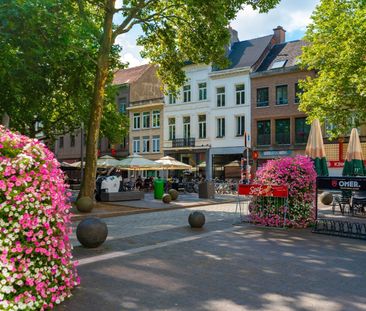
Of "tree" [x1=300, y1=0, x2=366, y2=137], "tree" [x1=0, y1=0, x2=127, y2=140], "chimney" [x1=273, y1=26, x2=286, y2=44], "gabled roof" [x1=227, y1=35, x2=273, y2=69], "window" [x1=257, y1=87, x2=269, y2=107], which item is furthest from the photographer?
"chimney" [x1=273, y1=26, x2=286, y2=44]

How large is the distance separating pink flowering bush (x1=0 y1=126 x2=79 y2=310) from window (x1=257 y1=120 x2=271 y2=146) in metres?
32.1

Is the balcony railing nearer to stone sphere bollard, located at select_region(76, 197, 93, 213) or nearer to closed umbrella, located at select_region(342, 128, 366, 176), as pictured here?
closed umbrella, located at select_region(342, 128, 366, 176)

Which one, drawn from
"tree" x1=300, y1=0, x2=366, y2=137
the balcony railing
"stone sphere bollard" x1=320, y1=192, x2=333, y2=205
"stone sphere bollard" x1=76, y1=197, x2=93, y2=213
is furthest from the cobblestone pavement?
the balcony railing

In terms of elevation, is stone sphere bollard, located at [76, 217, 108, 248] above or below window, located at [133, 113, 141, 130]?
below

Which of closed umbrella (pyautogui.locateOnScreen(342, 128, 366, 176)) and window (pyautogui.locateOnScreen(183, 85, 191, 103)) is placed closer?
closed umbrella (pyautogui.locateOnScreen(342, 128, 366, 176))

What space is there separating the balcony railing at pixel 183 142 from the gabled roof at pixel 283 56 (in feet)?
30.5

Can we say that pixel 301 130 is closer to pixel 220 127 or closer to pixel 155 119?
pixel 220 127

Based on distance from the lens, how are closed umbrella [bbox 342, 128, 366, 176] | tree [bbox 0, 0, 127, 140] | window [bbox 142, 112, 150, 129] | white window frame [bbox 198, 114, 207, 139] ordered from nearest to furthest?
1. tree [bbox 0, 0, 127, 140]
2. closed umbrella [bbox 342, 128, 366, 176]
3. white window frame [bbox 198, 114, 207, 139]
4. window [bbox 142, 112, 150, 129]

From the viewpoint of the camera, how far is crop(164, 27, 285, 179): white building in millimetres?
37781

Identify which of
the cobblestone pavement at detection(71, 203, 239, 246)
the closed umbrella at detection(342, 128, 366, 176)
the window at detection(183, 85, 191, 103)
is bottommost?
the cobblestone pavement at detection(71, 203, 239, 246)

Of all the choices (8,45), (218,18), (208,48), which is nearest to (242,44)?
(208,48)

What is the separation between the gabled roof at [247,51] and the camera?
125ft

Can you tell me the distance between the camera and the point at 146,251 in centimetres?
837

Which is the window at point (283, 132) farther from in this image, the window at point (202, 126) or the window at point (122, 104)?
the window at point (122, 104)
